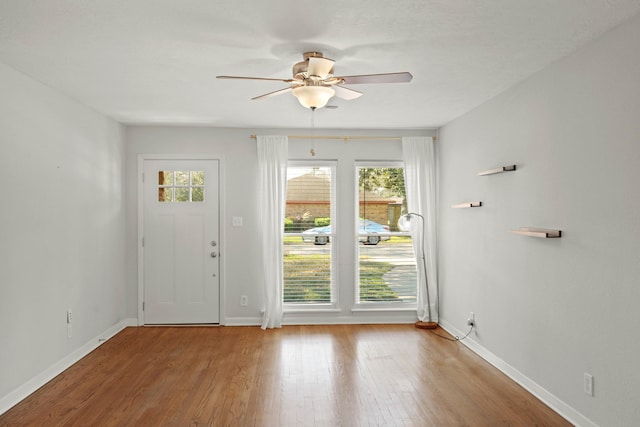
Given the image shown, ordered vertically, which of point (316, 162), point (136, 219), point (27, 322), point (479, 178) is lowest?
point (27, 322)

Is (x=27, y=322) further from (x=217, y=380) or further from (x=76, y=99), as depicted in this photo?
(x=76, y=99)

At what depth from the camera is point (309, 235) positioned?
18.4 ft

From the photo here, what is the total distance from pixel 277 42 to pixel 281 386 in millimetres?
2580

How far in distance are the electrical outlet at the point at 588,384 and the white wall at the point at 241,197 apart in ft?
9.29

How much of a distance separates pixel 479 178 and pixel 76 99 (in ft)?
12.8

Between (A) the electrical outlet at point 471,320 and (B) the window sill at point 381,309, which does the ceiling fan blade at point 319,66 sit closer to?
(A) the electrical outlet at point 471,320

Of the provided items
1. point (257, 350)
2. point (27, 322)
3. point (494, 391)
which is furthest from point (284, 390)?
point (27, 322)

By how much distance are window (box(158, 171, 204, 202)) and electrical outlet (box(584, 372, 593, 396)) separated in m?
4.29

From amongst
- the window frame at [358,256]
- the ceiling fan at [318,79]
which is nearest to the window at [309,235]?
the window frame at [358,256]

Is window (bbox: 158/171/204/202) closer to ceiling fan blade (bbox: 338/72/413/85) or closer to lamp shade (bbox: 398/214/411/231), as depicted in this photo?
lamp shade (bbox: 398/214/411/231)

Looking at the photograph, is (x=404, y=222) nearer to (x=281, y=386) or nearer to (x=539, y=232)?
(x=539, y=232)

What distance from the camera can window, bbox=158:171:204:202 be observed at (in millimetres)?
5488

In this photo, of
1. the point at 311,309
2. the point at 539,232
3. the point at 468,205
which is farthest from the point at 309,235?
the point at 539,232

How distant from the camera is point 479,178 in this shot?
4383 mm
